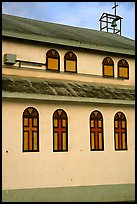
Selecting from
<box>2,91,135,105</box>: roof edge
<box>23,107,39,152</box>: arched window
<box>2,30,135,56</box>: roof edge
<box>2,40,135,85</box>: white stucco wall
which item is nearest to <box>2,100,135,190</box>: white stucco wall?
<box>23,107,39,152</box>: arched window

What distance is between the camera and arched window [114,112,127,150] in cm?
1523

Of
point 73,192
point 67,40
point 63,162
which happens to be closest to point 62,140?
point 63,162

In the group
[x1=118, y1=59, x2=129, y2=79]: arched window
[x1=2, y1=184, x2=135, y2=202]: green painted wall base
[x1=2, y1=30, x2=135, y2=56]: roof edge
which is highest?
[x1=2, y1=30, x2=135, y2=56]: roof edge

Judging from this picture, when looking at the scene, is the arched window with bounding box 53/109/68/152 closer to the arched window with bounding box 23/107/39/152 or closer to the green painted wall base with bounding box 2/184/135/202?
the arched window with bounding box 23/107/39/152

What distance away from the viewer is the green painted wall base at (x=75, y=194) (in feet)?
41.7

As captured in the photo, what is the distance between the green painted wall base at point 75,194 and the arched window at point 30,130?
148 cm

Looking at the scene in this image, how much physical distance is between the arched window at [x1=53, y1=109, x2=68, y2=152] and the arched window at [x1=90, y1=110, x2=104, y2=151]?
1.17 meters

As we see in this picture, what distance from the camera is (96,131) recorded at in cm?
1473

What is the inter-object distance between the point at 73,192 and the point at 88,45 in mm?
6042

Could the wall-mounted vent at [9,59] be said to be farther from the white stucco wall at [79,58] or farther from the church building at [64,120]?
the white stucco wall at [79,58]

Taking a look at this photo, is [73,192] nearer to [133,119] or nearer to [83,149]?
[83,149]

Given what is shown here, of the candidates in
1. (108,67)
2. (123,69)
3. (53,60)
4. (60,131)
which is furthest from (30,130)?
(123,69)

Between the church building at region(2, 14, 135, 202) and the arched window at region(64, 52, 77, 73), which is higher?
the arched window at region(64, 52, 77, 73)

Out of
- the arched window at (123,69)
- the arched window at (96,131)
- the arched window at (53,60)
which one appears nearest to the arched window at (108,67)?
the arched window at (123,69)
